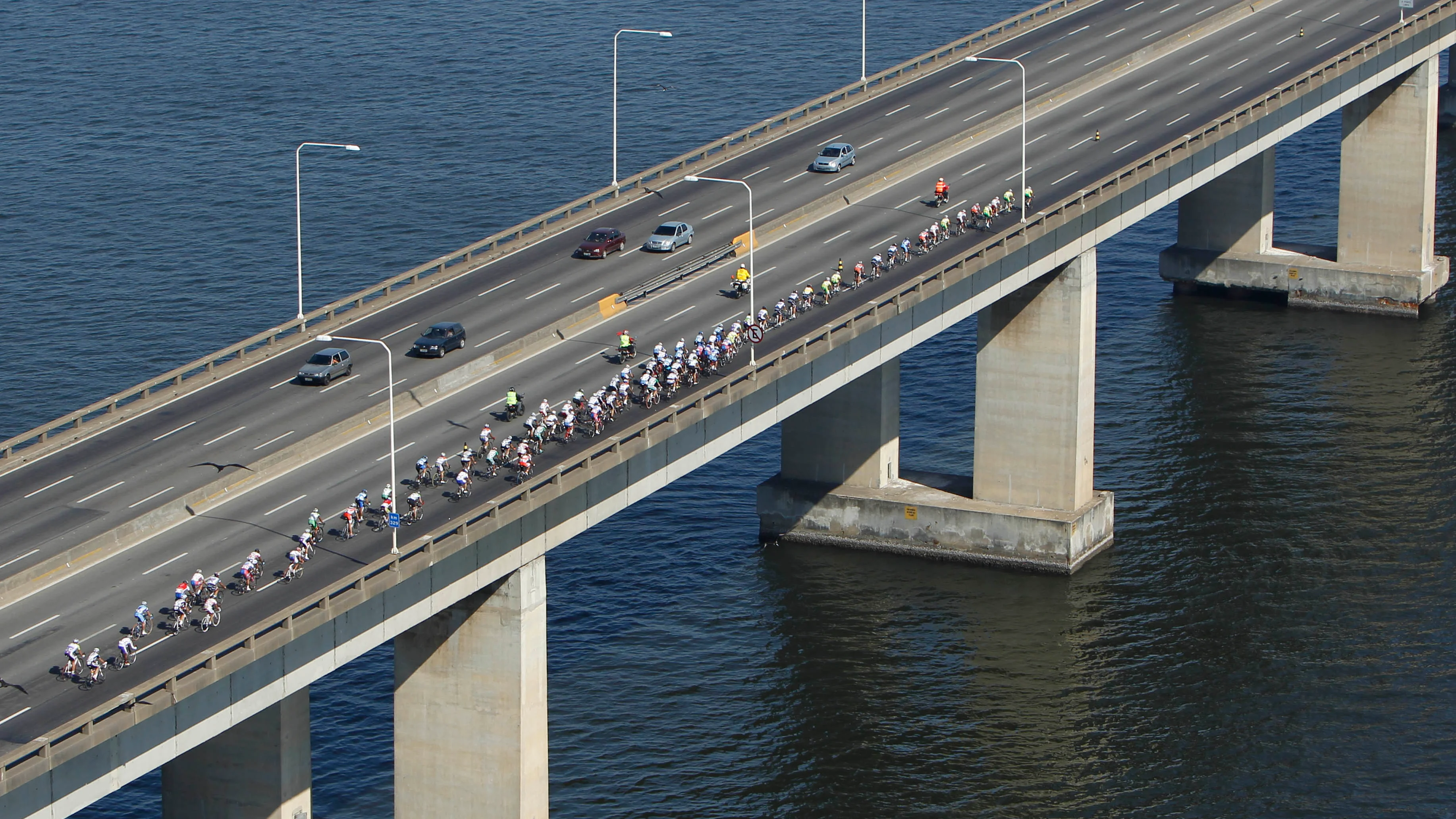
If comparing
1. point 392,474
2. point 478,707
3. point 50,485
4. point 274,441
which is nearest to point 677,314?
point 274,441

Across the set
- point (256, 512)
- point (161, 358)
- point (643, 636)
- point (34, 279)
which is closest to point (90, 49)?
point (34, 279)

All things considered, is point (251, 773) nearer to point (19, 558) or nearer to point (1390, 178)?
point (19, 558)

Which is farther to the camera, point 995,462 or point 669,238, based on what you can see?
point 995,462

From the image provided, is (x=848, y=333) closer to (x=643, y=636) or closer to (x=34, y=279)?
(x=643, y=636)

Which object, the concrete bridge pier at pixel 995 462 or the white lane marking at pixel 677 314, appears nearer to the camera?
the white lane marking at pixel 677 314

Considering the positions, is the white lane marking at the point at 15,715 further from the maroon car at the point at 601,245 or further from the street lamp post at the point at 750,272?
the maroon car at the point at 601,245

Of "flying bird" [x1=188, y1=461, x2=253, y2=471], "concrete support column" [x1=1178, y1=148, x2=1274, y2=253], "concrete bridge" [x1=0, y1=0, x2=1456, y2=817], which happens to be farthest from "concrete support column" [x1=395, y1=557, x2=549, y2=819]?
"concrete support column" [x1=1178, y1=148, x2=1274, y2=253]

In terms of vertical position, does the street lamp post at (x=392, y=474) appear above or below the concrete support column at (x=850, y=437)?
above

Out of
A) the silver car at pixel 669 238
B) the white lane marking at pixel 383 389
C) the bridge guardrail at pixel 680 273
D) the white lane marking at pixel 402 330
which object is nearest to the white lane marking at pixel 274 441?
the white lane marking at pixel 383 389
